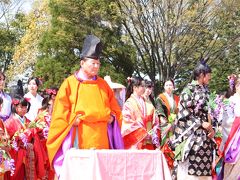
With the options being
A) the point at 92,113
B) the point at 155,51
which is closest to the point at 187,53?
the point at 155,51

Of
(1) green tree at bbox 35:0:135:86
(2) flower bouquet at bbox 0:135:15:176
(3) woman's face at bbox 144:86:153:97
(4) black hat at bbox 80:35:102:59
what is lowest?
(2) flower bouquet at bbox 0:135:15:176

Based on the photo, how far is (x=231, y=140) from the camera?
708cm

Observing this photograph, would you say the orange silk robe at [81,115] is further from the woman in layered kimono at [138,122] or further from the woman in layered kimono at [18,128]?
the woman in layered kimono at [138,122]

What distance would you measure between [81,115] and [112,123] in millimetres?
426

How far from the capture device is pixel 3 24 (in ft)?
115

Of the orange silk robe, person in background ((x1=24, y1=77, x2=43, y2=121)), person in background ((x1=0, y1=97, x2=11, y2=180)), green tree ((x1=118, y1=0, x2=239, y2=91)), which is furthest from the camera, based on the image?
green tree ((x1=118, y1=0, x2=239, y2=91))

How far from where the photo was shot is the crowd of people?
208 inches

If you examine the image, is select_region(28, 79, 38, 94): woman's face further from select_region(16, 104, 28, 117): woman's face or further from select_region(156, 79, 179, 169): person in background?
select_region(156, 79, 179, 169): person in background

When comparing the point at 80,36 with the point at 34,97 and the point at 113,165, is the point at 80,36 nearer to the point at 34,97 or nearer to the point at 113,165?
the point at 34,97

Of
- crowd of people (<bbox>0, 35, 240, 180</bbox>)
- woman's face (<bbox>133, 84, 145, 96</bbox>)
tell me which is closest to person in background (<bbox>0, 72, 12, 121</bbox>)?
crowd of people (<bbox>0, 35, 240, 180</bbox>)

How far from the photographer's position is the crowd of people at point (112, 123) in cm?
Result: 529

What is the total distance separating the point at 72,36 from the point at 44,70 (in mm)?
2228

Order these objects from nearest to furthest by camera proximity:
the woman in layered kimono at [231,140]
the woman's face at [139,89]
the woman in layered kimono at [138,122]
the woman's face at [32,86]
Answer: the woman in layered kimono at [231,140]
the woman in layered kimono at [138,122]
the woman's face at [139,89]
the woman's face at [32,86]

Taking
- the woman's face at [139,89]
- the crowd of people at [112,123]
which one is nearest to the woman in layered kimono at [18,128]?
the crowd of people at [112,123]
